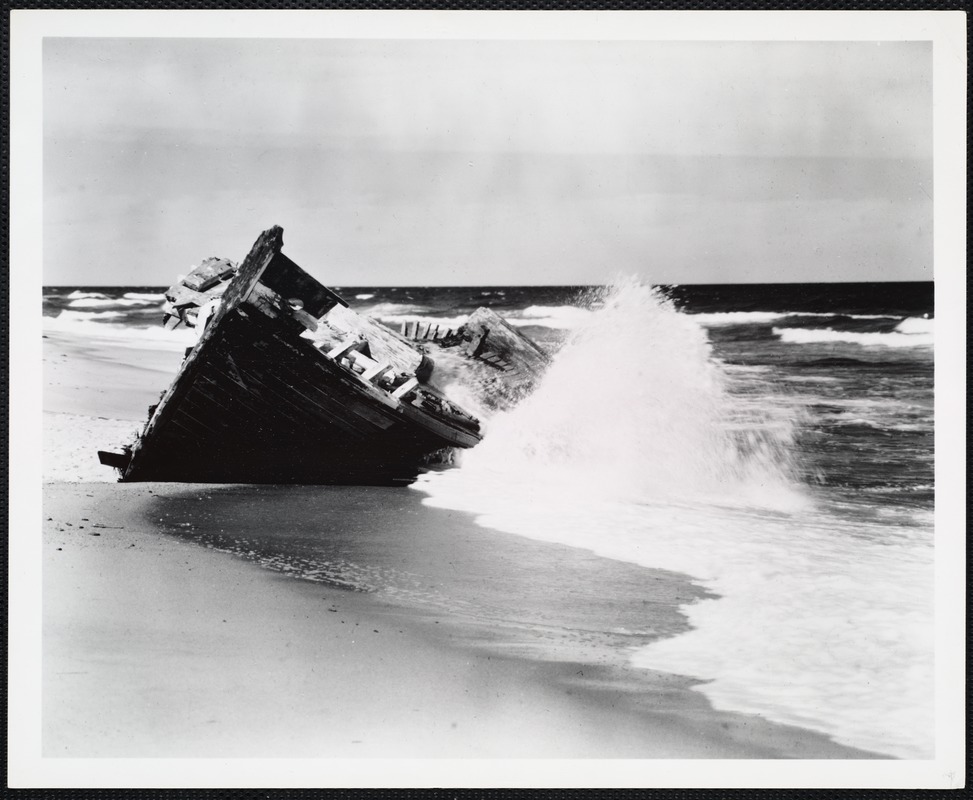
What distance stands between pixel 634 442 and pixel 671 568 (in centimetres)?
65

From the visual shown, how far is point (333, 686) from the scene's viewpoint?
277 cm

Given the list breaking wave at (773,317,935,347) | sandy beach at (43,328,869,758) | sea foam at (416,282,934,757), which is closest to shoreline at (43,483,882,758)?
sandy beach at (43,328,869,758)

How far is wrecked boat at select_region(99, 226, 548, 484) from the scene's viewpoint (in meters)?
3.27

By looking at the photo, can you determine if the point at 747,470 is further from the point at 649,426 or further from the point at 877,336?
the point at 877,336

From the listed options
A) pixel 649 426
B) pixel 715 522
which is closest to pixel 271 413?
pixel 649 426

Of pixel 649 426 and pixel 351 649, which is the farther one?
pixel 649 426

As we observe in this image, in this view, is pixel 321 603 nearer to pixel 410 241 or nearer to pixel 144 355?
pixel 410 241

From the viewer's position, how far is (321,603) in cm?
288

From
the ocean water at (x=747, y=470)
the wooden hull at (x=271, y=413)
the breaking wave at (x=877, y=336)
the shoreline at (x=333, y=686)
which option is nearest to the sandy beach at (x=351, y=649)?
the shoreline at (x=333, y=686)

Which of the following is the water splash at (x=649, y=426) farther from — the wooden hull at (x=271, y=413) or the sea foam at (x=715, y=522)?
the wooden hull at (x=271, y=413)

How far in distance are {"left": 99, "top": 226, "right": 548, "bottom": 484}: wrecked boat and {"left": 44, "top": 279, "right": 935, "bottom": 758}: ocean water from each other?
0.73 ft

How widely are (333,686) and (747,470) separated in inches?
78.6

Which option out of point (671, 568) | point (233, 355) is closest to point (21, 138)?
point (233, 355)

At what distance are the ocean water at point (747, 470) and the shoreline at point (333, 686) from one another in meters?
0.16
